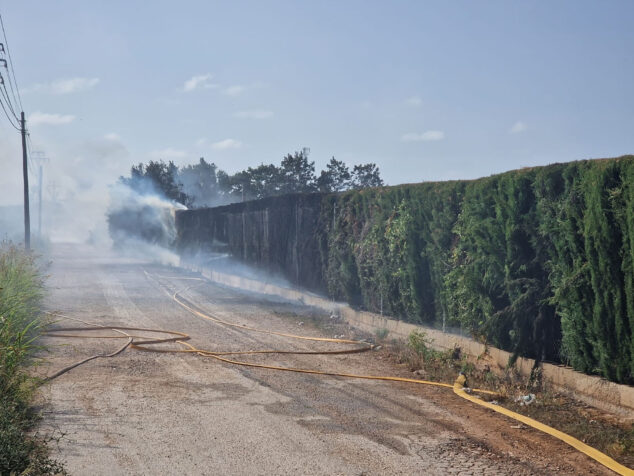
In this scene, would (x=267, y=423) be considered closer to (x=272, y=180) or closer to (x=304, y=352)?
(x=304, y=352)

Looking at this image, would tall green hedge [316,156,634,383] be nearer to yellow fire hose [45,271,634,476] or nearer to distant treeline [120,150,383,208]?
yellow fire hose [45,271,634,476]

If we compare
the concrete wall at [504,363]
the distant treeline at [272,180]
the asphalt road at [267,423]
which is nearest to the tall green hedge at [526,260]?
the concrete wall at [504,363]

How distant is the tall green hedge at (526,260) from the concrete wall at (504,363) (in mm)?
155

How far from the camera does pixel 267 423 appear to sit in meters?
6.70

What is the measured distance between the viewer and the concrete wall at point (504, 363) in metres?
7.30

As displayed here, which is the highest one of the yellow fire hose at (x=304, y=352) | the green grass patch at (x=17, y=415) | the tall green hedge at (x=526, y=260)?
the tall green hedge at (x=526, y=260)

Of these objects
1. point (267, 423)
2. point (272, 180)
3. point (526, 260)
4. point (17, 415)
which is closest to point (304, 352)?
point (526, 260)

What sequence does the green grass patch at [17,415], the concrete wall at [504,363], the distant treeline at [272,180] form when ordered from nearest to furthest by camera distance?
the green grass patch at [17,415], the concrete wall at [504,363], the distant treeline at [272,180]

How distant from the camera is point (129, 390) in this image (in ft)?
26.6

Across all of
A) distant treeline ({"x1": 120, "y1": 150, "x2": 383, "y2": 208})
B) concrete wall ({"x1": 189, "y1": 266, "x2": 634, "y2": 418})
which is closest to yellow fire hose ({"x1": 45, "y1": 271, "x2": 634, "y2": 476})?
concrete wall ({"x1": 189, "y1": 266, "x2": 634, "y2": 418})

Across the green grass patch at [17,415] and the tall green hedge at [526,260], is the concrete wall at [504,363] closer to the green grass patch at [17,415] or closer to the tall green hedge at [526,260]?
the tall green hedge at [526,260]

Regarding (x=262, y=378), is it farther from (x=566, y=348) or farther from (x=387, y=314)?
(x=387, y=314)

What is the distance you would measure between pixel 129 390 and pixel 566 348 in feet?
18.7

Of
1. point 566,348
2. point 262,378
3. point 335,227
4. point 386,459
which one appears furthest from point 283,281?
point 386,459
